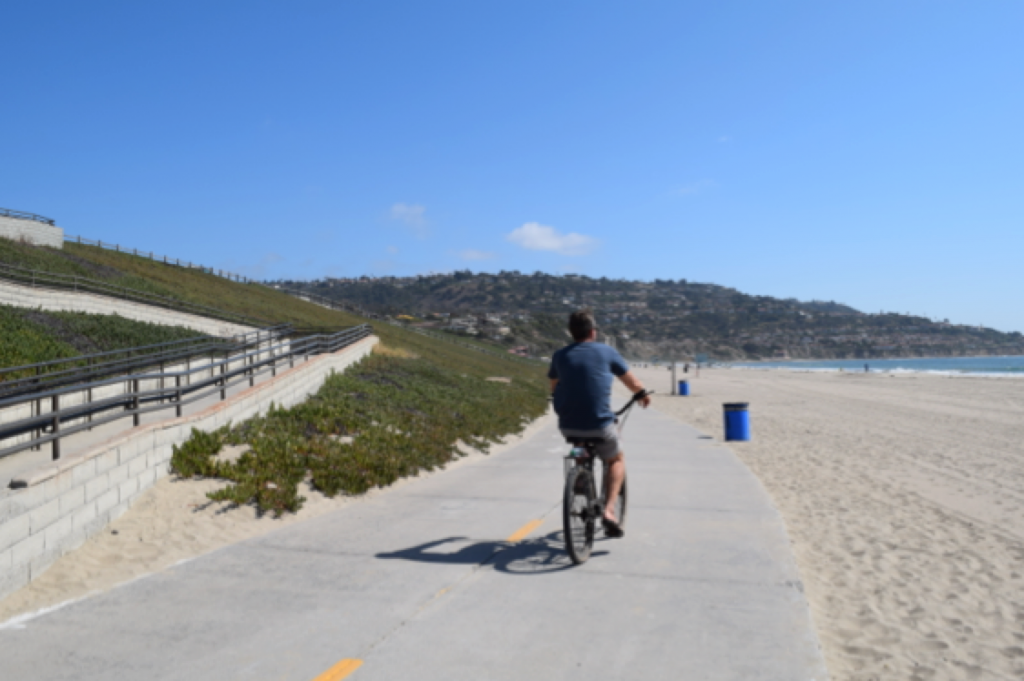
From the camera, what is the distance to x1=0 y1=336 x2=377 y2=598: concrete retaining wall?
18.4 ft

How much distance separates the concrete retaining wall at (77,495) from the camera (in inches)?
221

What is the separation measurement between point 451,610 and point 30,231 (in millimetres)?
44782

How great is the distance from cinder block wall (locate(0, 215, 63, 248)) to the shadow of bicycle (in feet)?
139

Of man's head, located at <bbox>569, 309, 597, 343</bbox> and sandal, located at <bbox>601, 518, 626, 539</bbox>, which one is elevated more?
man's head, located at <bbox>569, 309, 597, 343</bbox>

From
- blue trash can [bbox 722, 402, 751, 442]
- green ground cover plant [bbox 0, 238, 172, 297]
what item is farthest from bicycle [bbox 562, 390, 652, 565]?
green ground cover plant [bbox 0, 238, 172, 297]

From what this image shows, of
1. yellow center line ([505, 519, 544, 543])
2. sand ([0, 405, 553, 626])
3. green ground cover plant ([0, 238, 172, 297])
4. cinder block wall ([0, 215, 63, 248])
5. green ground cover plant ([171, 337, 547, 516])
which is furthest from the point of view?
cinder block wall ([0, 215, 63, 248])

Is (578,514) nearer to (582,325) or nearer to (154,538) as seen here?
(582,325)

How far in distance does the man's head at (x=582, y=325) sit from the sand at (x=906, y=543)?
277 cm

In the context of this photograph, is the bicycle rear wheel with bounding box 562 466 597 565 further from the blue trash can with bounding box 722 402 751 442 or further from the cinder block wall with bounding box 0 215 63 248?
the cinder block wall with bounding box 0 215 63 248

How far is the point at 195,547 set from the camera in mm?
6879

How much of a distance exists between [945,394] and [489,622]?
43.9 metres

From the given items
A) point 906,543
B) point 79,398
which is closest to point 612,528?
point 906,543

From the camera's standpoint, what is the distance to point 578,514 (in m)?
6.04

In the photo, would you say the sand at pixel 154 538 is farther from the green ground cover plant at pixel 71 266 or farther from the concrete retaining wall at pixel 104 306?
the green ground cover plant at pixel 71 266
